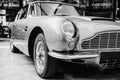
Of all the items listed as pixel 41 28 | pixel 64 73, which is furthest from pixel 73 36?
pixel 64 73

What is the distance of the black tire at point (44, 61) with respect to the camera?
319cm

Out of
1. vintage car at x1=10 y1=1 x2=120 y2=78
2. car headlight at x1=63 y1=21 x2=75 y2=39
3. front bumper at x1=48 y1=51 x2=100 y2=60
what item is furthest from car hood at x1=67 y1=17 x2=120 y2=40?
front bumper at x1=48 y1=51 x2=100 y2=60

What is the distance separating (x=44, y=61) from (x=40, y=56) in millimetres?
324

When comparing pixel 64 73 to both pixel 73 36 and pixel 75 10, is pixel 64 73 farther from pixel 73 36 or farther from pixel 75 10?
pixel 75 10

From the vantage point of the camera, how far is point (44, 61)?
3293mm

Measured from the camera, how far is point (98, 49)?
3.05 metres

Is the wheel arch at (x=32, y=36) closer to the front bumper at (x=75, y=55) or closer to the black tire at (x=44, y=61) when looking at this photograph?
the black tire at (x=44, y=61)

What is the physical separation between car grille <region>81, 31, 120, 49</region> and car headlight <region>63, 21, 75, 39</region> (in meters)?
0.21

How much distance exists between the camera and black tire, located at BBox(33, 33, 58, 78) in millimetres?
3195

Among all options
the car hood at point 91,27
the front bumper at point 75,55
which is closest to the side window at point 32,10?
the car hood at point 91,27

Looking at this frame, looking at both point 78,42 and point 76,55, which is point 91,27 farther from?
point 76,55

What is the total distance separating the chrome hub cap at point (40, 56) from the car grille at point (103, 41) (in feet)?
2.59

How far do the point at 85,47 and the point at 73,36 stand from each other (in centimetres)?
23

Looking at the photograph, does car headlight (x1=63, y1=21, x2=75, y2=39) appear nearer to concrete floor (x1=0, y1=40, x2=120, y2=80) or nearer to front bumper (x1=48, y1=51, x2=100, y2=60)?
front bumper (x1=48, y1=51, x2=100, y2=60)
